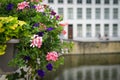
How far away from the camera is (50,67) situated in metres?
1.88

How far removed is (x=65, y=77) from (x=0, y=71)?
17.9m

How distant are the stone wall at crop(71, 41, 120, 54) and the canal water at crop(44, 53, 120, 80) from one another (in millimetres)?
346

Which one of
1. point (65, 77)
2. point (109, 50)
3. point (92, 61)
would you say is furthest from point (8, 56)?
point (109, 50)

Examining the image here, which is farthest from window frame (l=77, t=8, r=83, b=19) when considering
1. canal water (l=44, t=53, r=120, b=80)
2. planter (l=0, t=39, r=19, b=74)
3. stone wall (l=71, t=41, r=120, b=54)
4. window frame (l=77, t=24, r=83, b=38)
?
planter (l=0, t=39, r=19, b=74)

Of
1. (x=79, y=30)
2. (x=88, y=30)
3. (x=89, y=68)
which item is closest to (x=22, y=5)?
(x=89, y=68)

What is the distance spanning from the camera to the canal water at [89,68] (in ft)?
67.0

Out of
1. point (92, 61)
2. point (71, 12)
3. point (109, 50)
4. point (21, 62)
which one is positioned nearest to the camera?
point (21, 62)

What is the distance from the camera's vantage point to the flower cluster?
1.86 m

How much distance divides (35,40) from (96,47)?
87.3 ft

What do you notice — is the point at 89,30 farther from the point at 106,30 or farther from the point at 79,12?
the point at 79,12

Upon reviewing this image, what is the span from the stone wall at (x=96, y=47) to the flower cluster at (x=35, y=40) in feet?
84.3

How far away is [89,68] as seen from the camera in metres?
24.0

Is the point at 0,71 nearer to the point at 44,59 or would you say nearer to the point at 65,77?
the point at 44,59

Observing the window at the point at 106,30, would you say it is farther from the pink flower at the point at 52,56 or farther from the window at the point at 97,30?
the pink flower at the point at 52,56
